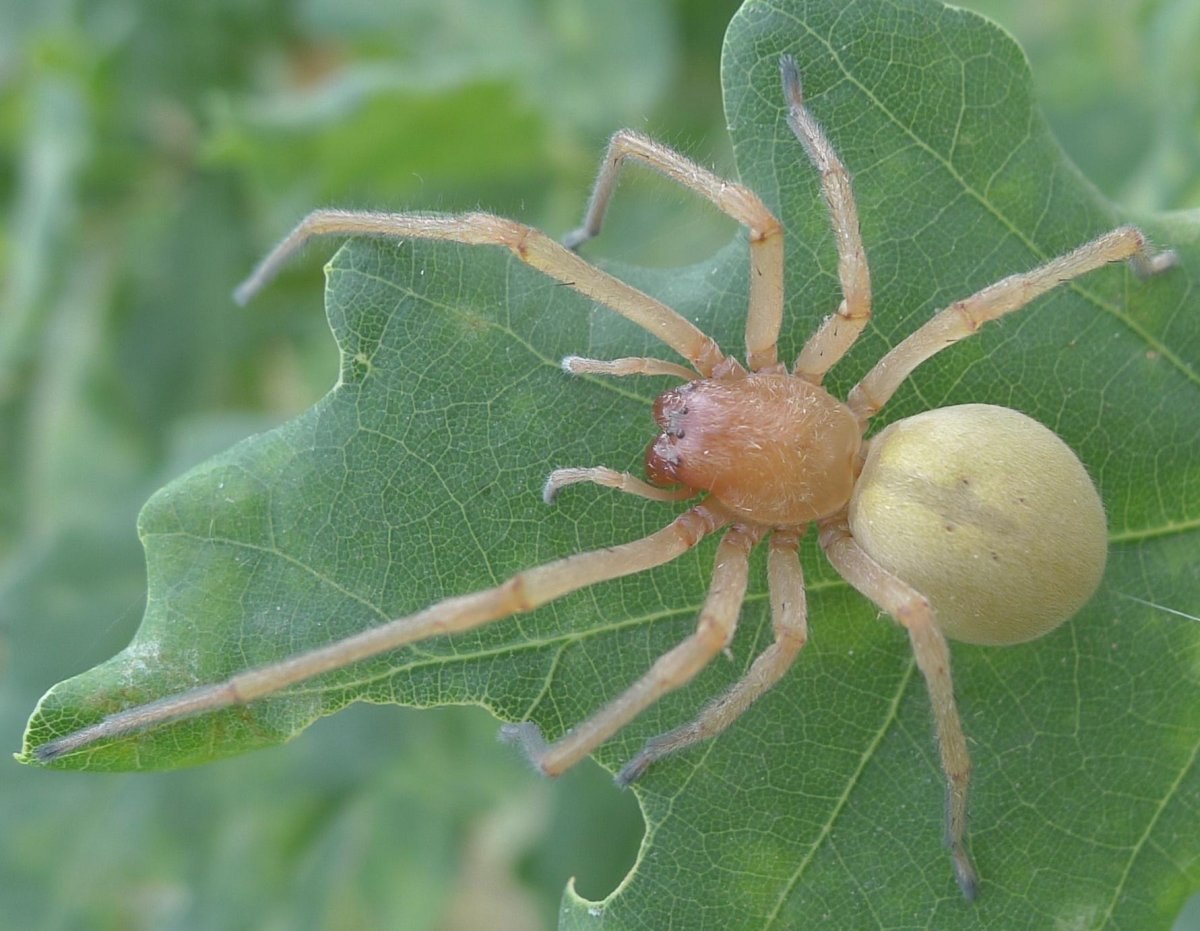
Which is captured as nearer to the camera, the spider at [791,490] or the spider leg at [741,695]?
the spider at [791,490]

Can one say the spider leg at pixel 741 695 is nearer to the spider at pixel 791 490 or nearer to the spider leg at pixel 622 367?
the spider at pixel 791 490

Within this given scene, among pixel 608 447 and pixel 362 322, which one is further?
pixel 608 447

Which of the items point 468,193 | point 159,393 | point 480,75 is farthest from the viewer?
point 159,393

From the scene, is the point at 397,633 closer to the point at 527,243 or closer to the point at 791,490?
the point at 527,243

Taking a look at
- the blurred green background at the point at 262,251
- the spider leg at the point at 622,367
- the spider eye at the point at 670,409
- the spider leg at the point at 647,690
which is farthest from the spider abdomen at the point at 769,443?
the blurred green background at the point at 262,251

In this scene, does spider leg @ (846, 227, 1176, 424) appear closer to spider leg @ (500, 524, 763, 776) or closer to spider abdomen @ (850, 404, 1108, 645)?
spider abdomen @ (850, 404, 1108, 645)

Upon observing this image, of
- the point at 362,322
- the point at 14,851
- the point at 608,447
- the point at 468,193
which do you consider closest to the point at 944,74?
the point at 608,447

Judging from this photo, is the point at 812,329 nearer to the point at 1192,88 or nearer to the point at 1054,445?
the point at 1054,445
